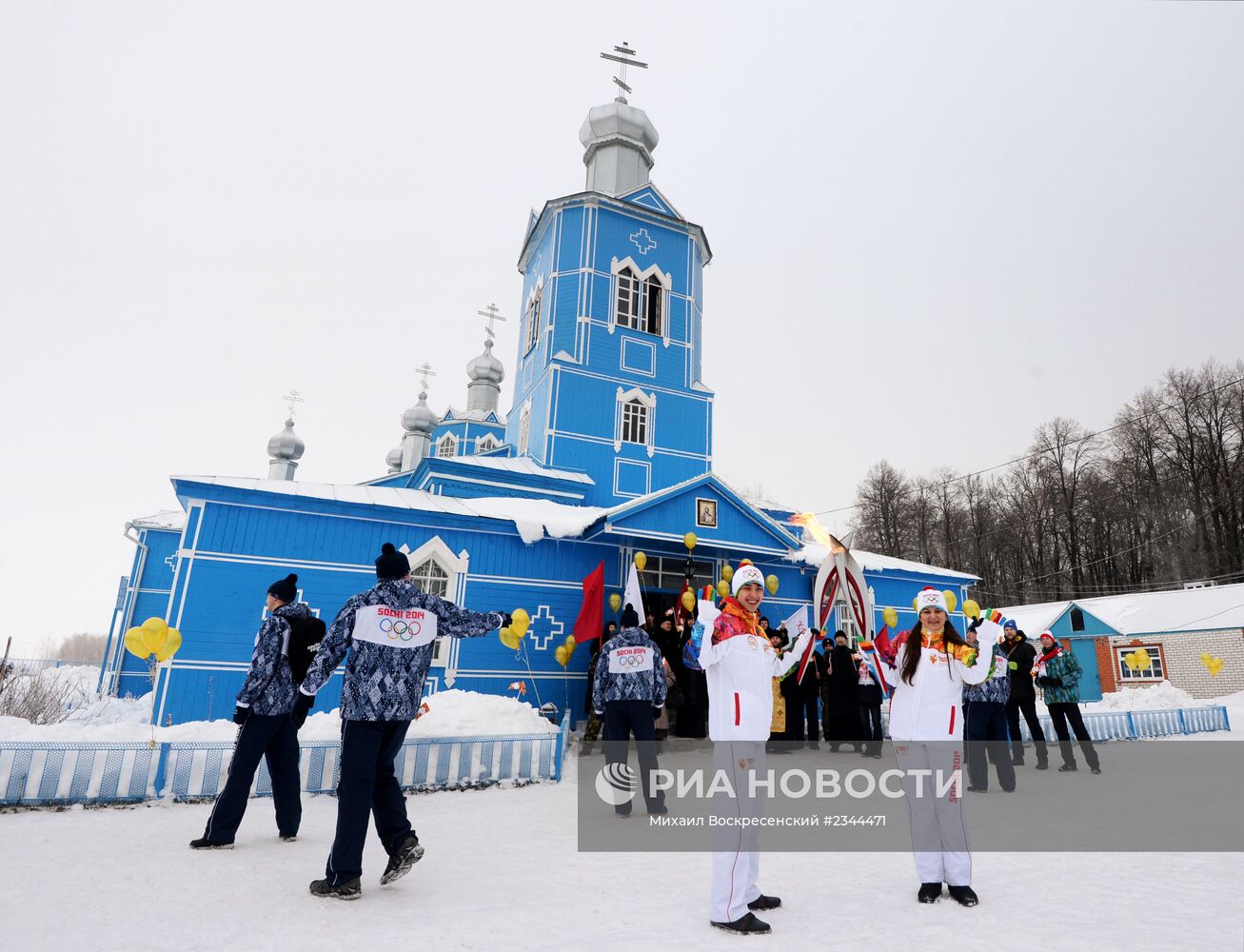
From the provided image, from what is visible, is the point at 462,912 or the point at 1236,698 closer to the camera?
the point at 462,912

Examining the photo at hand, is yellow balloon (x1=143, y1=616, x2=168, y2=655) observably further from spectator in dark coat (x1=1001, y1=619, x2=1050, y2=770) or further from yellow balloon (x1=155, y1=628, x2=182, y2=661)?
spectator in dark coat (x1=1001, y1=619, x2=1050, y2=770)

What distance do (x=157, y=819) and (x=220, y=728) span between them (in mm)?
2542

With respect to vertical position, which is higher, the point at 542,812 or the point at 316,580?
the point at 316,580

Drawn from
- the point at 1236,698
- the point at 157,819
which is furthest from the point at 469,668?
the point at 1236,698

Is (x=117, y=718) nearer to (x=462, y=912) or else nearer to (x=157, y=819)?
(x=157, y=819)

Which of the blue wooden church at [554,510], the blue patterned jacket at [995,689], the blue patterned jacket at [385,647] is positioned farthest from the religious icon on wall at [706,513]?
the blue patterned jacket at [385,647]

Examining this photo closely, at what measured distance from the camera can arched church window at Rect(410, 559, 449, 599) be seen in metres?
12.8

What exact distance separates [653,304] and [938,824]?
61.1ft

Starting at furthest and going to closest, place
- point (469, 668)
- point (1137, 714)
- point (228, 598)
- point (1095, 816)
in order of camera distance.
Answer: point (1137, 714), point (469, 668), point (228, 598), point (1095, 816)

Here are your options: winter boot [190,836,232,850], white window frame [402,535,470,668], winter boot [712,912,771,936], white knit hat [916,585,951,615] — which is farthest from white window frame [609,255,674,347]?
winter boot [712,912,771,936]

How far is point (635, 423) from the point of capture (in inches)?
773

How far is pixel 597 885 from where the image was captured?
4203mm

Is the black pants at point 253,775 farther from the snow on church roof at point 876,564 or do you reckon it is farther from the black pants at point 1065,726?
the snow on church roof at point 876,564

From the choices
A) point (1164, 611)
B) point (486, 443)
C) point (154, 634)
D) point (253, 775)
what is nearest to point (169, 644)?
point (154, 634)
